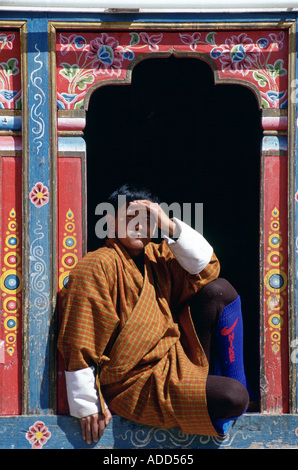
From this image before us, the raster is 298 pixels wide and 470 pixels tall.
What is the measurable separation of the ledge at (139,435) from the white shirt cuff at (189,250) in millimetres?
867

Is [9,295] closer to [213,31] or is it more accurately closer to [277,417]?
[277,417]

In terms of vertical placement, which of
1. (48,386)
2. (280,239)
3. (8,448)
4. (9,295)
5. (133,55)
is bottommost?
(8,448)

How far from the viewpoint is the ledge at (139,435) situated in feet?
12.0

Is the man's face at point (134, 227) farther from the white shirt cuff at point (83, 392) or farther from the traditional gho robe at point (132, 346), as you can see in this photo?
the white shirt cuff at point (83, 392)

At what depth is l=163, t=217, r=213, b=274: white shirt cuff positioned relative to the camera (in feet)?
11.8

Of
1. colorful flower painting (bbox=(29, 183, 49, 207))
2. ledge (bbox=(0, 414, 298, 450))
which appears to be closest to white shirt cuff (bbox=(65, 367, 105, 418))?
ledge (bbox=(0, 414, 298, 450))

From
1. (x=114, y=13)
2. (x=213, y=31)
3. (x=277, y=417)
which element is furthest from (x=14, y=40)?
(x=277, y=417)

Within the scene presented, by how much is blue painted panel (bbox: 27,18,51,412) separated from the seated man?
17cm

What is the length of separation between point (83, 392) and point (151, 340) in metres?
0.44

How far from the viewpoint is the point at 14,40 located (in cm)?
383

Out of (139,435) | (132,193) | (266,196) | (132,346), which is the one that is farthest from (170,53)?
(139,435)

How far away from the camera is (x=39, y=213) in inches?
148

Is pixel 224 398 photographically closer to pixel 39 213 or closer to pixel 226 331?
pixel 226 331

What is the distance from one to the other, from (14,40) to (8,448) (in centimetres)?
224
